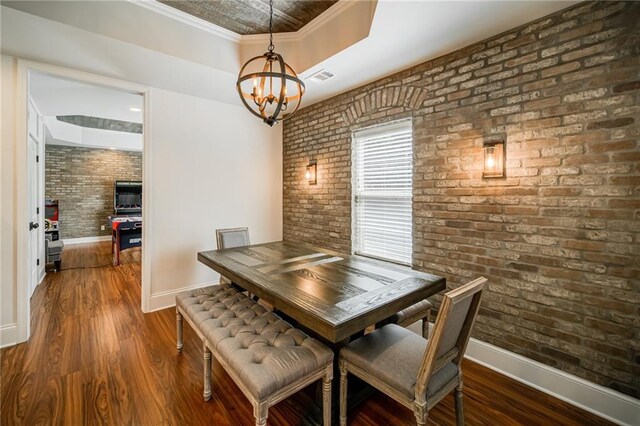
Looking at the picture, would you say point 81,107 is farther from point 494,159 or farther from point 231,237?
point 494,159

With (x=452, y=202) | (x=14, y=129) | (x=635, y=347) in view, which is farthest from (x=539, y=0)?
(x=14, y=129)

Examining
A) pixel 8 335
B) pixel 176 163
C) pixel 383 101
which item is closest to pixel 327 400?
pixel 383 101

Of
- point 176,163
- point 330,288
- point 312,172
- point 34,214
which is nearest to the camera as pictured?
point 330,288

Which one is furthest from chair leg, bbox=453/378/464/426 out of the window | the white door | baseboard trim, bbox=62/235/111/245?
baseboard trim, bbox=62/235/111/245

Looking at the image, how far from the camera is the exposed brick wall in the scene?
7.17 metres

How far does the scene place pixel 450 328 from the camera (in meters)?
1.30

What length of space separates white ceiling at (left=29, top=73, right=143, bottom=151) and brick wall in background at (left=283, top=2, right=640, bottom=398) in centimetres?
361

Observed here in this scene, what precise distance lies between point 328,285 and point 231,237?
1806 millimetres

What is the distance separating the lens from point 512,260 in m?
2.10

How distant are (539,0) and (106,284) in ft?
18.8

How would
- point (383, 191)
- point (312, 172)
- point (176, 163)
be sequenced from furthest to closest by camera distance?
point (312, 172) < point (176, 163) < point (383, 191)

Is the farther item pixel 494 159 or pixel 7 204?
pixel 7 204

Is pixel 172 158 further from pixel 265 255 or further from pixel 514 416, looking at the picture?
pixel 514 416

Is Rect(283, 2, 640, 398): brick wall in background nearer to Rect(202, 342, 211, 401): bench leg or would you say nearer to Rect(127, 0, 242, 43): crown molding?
Rect(127, 0, 242, 43): crown molding
